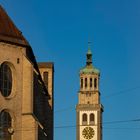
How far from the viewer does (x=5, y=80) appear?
58156 mm

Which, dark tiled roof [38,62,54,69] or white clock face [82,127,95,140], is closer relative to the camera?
dark tiled roof [38,62,54,69]

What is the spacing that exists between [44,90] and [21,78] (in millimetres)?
15106

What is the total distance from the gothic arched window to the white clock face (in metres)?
120

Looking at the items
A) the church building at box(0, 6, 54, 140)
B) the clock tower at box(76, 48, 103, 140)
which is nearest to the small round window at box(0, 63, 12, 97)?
the church building at box(0, 6, 54, 140)

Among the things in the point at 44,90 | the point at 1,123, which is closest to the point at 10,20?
the point at 1,123

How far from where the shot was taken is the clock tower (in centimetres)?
17700

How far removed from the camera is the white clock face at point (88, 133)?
177 meters

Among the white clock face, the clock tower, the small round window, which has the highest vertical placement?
the clock tower

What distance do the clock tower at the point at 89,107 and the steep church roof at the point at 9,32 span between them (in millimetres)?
112745

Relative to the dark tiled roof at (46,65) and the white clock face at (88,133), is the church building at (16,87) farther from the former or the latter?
the white clock face at (88,133)

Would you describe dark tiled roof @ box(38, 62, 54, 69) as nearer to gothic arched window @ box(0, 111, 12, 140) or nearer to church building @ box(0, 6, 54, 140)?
church building @ box(0, 6, 54, 140)

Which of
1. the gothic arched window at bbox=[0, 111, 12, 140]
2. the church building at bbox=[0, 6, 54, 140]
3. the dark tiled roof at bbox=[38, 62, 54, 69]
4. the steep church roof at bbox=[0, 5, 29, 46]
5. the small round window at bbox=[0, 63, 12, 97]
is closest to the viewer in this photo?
the gothic arched window at bbox=[0, 111, 12, 140]

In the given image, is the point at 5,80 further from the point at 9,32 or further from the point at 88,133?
the point at 88,133

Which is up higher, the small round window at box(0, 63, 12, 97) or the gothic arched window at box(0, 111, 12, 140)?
the small round window at box(0, 63, 12, 97)
